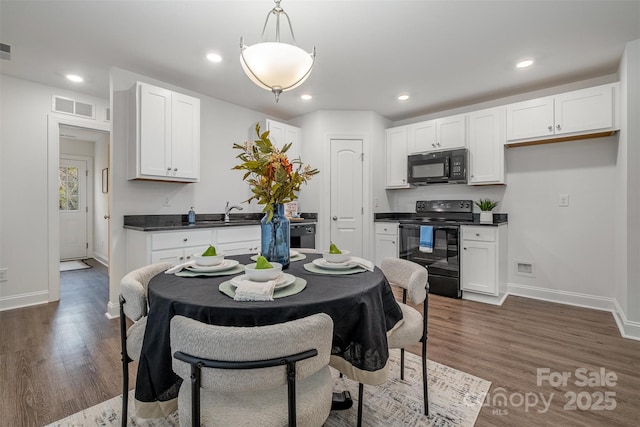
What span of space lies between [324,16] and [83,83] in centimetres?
297

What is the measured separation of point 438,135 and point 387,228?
4.79 ft

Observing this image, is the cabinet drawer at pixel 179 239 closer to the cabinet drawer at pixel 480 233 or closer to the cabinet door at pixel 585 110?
the cabinet drawer at pixel 480 233

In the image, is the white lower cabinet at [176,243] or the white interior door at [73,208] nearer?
the white lower cabinet at [176,243]

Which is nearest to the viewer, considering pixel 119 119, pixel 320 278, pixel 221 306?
pixel 221 306

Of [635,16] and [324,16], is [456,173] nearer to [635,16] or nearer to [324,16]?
[635,16]

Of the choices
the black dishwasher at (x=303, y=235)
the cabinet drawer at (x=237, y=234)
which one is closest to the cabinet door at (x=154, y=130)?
the cabinet drawer at (x=237, y=234)

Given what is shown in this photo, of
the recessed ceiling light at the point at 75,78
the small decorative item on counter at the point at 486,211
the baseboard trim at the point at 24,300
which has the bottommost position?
the baseboard trim at the point at 24,300

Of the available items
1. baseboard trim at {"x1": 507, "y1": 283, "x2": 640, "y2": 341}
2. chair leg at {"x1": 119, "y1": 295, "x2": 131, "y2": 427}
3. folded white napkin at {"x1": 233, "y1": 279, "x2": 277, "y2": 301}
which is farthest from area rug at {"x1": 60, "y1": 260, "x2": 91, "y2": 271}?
baseboard trim at {"x1": 507, "y1": 283, "x2": 640, "y2": 341}

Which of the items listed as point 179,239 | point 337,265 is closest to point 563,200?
point 337,265

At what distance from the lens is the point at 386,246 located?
432cm

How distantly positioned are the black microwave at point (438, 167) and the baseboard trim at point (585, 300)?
Answer: 1543mm

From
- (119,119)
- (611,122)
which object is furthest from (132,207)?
(611,122)

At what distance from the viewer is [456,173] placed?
3877 mm

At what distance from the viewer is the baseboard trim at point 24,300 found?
3.19 meters
